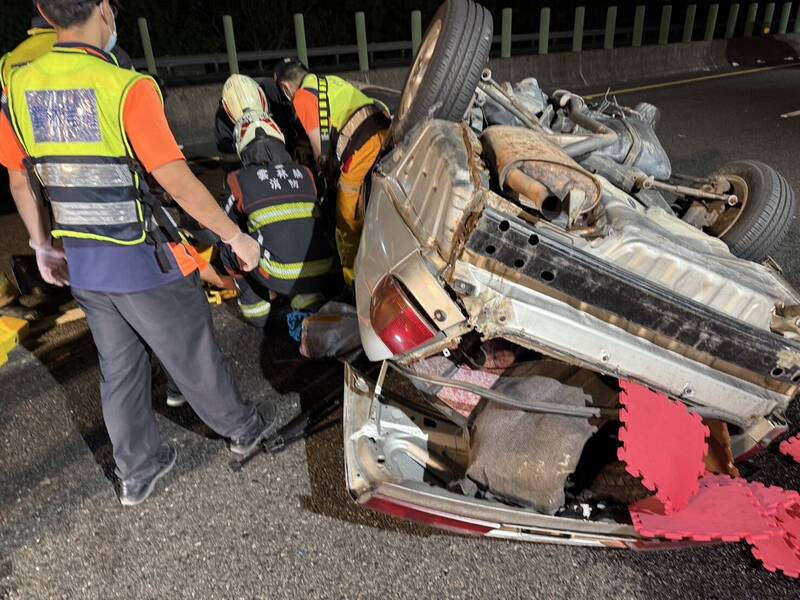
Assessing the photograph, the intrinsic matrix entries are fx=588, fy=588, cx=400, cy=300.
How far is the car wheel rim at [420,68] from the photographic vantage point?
2482 millimetres

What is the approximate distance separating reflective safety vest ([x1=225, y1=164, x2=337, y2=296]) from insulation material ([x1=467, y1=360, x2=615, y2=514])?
1.47 meters

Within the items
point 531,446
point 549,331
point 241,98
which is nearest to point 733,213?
point 549,331

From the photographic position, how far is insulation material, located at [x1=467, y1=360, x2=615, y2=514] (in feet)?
5.92

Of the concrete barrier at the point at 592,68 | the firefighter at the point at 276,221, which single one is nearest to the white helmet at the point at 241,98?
the firefighter at the point at 276,221

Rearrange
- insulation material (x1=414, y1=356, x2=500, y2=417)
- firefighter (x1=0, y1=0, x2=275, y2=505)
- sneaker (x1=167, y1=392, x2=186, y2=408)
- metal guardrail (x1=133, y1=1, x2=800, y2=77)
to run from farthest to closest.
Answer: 1. metal guardrail (x1=133, y1=1, x2=800, y2=77)
2. sneaker (x1=167, y1=392, x2=186, y2=408)
3. insulation material (x1=414, y1=356, x2=500, y2=417)
4. firefighter (x1=0, y1=0, x2=275, y2=505)

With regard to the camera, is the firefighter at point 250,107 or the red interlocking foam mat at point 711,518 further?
the firefighter at point 250,107

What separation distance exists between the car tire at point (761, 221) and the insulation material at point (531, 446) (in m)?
1.07

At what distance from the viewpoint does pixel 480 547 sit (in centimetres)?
198

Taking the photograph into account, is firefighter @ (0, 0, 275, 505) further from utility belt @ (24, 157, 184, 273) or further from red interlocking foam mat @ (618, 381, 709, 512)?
red interlocking foam mat @ (618, 381, 709, 512)

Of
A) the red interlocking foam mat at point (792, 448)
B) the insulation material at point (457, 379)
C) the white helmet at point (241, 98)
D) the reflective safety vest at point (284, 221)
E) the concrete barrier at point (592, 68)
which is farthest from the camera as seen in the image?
the concrete barrier at point (592, 68)

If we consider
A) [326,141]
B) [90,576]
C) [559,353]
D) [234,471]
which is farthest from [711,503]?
[326,141]

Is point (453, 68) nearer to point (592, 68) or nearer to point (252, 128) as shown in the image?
point (252, 128)

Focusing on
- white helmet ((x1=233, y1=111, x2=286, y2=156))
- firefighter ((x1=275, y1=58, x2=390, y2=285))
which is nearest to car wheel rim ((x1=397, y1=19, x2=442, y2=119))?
firefighter ((x1=275, y1=58, x2=390, y2=285))

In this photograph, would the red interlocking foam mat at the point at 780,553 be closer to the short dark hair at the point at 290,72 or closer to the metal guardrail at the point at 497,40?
the short dark hair at the point at 290,72
